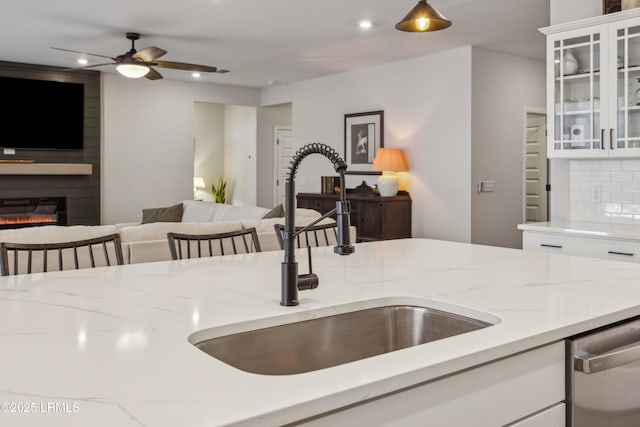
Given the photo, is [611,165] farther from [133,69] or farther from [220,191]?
[220,191]

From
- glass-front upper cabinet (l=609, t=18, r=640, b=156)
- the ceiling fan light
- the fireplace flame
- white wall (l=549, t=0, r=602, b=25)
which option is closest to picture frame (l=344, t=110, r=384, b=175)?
the ceiling fan light

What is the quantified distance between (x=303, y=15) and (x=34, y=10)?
7.68ft

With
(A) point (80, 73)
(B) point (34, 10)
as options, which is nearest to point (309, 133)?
(A) point (80, 73)

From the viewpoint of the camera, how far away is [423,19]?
122 inches

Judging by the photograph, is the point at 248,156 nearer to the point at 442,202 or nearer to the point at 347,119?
the point at 347,119

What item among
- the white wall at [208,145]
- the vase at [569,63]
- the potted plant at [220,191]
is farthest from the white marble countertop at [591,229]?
the white wall at [208,145]

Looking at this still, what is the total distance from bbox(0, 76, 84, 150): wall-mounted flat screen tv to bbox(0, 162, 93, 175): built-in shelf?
0.93 ft

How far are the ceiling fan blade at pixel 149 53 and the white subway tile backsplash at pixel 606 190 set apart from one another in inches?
141

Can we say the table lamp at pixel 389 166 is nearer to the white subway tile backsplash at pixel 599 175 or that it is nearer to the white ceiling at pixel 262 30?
the white ceiling at pixel 262 30

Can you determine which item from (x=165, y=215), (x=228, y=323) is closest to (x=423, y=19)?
(x=228, y=323)

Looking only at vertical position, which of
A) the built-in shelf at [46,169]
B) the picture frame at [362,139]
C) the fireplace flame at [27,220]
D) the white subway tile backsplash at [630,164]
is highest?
the picture frame at [362,139]

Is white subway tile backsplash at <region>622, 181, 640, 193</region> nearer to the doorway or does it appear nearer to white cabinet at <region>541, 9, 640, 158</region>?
white cabinet at <region>541, 9, 640, 158</region>

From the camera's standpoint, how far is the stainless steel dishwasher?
123 centimetres

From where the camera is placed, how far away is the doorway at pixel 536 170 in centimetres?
706
